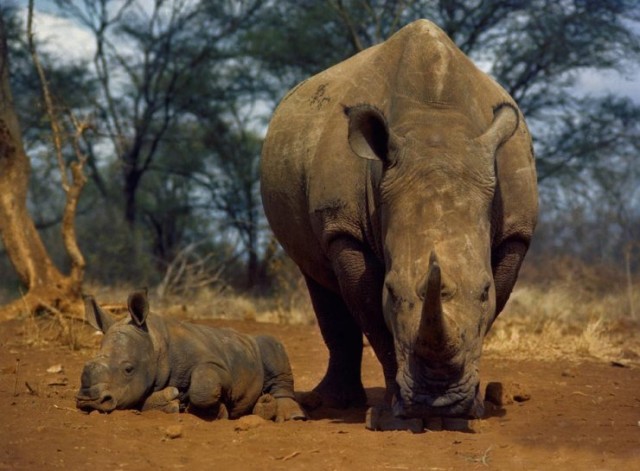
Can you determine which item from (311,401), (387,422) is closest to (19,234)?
(311,401)

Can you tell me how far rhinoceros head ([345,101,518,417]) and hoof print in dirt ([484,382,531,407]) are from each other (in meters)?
1.36

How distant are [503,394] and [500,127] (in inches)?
74.5

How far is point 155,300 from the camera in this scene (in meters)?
13.2

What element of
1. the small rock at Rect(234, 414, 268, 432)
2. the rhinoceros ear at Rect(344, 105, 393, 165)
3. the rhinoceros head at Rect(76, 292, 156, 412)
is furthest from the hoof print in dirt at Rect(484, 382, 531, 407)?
the rhinoceros head at Rect(76, 292, 156, 412)

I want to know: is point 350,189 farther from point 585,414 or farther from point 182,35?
point 182,35

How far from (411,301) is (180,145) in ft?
61.2

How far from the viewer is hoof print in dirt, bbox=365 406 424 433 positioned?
5.58m

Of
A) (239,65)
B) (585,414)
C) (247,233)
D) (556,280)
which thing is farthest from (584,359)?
(239,65)

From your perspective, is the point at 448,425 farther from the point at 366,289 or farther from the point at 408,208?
the point at 408,208

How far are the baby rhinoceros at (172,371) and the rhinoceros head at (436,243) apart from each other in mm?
1178

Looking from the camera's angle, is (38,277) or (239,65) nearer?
(38,277)

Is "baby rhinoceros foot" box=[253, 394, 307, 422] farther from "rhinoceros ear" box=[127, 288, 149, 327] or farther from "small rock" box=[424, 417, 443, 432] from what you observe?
"small rock" box=[424, 417, 443, 432]

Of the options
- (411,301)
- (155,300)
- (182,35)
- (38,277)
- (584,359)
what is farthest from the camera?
(182,35)

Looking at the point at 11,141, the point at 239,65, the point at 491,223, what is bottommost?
the point at 491,223
